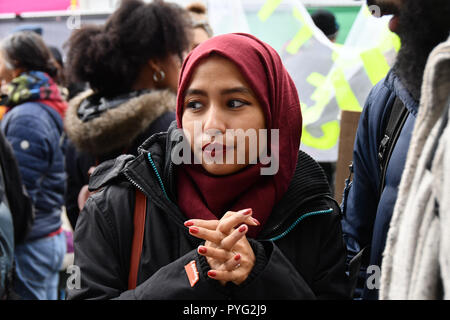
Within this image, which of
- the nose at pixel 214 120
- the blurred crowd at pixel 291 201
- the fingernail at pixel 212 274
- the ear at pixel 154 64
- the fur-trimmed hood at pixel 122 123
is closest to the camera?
the blurred crowd at pixel 291 201

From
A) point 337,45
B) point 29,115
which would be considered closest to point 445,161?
point 337,45

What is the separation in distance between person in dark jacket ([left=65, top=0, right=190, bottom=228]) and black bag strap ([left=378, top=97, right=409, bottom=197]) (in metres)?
1.13

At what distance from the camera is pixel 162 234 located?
1.20 meters

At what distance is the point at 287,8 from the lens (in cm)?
278

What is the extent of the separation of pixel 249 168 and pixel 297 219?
0.65 feet

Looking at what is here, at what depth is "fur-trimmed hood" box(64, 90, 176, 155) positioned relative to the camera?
215cm

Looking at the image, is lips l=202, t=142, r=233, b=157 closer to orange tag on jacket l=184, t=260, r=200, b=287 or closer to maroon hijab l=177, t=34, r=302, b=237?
maroon hijab l=177, t=34, r=302, b=237

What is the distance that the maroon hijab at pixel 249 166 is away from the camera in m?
1.24

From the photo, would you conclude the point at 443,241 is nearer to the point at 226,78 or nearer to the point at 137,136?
the point at 226,78

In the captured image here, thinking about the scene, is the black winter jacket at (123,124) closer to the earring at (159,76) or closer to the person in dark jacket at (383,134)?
the earring at (159,76)

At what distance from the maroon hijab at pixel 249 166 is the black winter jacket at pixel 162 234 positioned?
0.13ft

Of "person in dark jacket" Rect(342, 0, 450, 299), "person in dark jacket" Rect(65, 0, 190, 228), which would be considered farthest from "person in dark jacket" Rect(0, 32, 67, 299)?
"person in dark jacket" Rect(342, 0, 450, 299)

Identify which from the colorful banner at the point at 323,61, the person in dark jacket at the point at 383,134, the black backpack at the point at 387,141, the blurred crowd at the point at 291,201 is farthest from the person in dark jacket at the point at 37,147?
the black backpack at the point at 387,141

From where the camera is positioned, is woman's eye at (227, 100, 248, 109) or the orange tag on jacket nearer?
the orange tag on jacket
